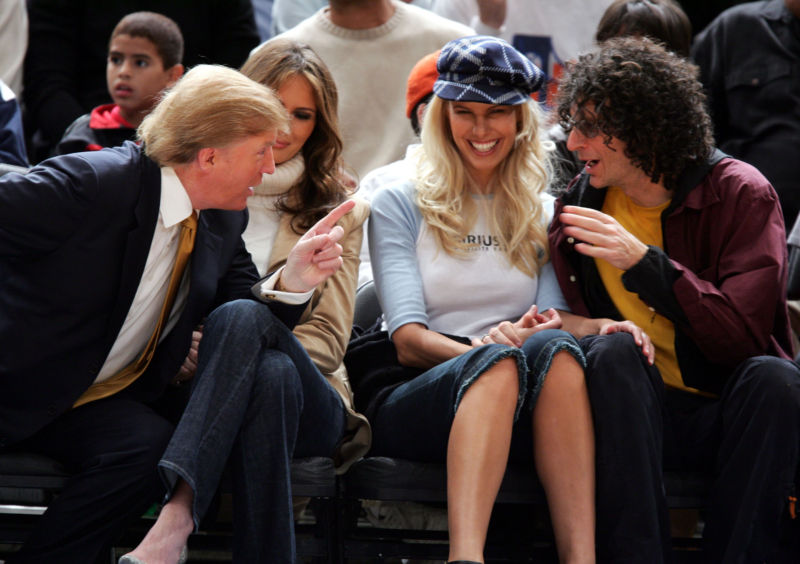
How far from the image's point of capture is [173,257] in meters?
2.66

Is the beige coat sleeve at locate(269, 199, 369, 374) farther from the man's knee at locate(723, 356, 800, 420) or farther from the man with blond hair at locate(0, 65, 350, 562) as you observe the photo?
the man's knee at locate(723, 356, 800, 420)

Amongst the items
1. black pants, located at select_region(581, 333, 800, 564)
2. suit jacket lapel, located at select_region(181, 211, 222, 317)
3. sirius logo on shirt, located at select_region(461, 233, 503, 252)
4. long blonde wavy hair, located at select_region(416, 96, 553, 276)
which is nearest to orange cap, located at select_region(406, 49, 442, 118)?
long blonde wavy hair, located at select_region(416, 96, 553, 276)

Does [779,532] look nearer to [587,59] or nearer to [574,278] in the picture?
[574,278]

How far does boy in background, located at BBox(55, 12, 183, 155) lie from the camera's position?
387 centimetres

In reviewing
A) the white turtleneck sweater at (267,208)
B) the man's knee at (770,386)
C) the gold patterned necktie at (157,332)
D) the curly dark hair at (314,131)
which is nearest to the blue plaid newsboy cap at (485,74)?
the curly dark hair at (314,131)

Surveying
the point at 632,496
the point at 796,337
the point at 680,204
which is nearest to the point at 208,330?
the point at 632,496

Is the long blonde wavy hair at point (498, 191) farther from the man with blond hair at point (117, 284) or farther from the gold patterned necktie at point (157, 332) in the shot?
the gold patterned necktie at point (157, 332)

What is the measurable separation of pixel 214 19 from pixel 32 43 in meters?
0.70

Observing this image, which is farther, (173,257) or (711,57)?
(711,57)

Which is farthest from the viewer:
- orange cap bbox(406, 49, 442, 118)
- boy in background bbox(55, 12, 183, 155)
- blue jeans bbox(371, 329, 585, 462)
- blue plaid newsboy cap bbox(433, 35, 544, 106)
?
boy in background bbox(55, 12, 183, 155)

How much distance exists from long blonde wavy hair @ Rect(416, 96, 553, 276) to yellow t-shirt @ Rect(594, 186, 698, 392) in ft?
0.66

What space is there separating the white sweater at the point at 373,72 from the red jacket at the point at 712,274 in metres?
1.09

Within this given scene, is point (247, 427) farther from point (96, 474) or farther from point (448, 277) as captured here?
point (448, 277)

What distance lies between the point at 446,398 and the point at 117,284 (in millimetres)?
799
